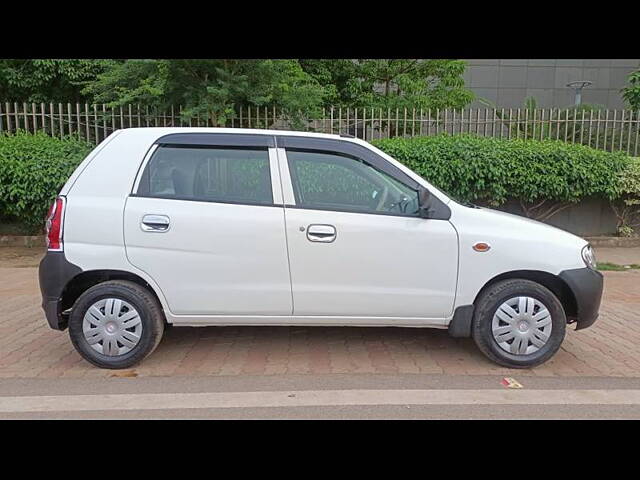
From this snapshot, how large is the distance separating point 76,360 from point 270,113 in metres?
6.11

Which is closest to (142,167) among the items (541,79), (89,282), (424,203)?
(89,282)

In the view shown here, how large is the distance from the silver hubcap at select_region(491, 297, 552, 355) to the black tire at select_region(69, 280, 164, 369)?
8.60ft

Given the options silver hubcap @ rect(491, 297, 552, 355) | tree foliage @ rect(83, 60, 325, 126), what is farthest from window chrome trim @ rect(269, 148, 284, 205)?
tree foliage @ rect(83, 60, 325, 126)

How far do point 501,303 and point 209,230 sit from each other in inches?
90.0

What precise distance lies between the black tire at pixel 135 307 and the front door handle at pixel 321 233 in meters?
1.31

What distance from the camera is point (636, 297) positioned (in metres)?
5.96

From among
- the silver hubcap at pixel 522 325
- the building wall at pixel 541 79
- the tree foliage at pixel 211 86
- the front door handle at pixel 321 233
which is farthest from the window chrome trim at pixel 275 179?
the building wall at pixel 541 79

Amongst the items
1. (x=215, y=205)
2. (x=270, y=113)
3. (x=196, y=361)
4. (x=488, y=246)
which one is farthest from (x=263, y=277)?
(x=270, y=113)

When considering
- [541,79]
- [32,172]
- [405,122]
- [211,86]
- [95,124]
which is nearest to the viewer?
[32,172]

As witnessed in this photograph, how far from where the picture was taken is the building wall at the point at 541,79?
715 inches

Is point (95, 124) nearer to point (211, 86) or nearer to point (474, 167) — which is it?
point (211, 86)

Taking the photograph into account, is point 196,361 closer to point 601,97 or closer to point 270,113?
point 270,113

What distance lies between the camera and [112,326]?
370 centimetres

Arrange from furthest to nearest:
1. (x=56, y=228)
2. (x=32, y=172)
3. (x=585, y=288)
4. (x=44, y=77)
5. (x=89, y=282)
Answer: (x=44, y=77)
(x=32, y=172)
(x=89, y=282)
(x=585, y=288)
(x=56, y=228)
